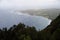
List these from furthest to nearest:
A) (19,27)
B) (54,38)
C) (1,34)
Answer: (19,27) → (1,34) → (54,38)

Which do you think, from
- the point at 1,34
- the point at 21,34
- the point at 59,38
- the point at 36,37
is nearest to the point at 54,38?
the point at 59,38

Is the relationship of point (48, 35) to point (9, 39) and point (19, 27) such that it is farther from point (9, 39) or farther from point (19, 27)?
point (19, 27)

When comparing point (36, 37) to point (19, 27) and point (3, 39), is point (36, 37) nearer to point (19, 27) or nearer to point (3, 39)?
point (3, 39)

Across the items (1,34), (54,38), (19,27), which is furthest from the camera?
(19,27)

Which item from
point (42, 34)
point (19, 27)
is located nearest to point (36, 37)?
point (42, 34)

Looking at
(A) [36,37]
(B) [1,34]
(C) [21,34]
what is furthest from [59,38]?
(B) [1,34]

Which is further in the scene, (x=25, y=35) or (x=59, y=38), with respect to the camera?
(x=25, y=35)

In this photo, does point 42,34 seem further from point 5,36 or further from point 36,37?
point 5,36

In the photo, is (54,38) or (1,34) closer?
(54,38)
